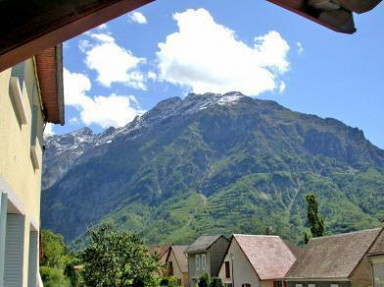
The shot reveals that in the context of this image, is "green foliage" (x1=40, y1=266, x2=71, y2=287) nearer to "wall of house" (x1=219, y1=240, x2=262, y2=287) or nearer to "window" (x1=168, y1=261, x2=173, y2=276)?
"wall of house" (x1=219, y1=240, x2=262, y2=287)

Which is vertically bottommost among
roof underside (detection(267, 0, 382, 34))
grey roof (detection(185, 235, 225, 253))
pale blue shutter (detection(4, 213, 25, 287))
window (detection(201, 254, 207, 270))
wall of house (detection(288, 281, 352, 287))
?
wall of house (detection(288, 281, 352, 287))

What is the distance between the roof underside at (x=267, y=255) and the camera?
46.3 meters

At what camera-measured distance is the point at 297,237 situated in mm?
149500

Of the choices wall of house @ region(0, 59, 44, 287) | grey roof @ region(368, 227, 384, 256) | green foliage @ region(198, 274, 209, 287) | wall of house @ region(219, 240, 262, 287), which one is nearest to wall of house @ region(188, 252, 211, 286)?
green foliage @ region(198, 274, 209, 287)

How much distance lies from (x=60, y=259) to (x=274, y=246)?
19.1 metres

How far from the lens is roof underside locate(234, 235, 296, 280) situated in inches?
1823

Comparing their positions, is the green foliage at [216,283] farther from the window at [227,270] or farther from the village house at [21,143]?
the village house at [21,143]

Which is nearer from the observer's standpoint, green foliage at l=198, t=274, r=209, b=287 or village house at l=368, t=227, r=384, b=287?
village house at l=368, t=227, r=384, b=287

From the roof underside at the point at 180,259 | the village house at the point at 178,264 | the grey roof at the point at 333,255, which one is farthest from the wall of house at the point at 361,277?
the roof underside at the point at 180,259

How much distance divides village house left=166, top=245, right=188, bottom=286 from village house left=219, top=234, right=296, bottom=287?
18644 millimetres

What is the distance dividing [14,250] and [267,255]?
141 ft

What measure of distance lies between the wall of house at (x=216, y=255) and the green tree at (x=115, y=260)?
765 inches

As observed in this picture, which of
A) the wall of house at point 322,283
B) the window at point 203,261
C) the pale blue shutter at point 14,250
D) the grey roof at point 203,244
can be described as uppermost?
the grey roof at point 203,244

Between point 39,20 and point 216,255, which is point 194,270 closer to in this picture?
point 216,255
